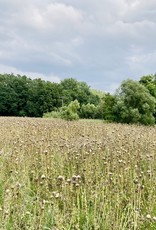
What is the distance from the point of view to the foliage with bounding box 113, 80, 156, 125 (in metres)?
21.0

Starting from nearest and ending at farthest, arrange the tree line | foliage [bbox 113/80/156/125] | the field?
the field → foliage [bbox 113/80/156/125] → the tree line

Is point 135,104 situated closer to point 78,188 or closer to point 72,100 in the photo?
point 78,188

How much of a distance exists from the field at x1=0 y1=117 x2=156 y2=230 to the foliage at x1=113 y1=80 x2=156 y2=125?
1247cm

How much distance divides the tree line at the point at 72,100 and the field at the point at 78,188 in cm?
1269

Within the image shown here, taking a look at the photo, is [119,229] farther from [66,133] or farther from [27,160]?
[66,133]

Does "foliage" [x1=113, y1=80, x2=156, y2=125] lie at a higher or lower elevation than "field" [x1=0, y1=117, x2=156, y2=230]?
higher

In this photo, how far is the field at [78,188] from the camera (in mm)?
3891

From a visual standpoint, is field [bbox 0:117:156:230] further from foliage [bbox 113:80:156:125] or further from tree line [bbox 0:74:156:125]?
tree line [bbox 0:74:156:125]

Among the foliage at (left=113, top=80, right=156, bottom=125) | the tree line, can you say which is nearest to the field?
the foliage at (left=113, top=80, right=156, bottom=125)

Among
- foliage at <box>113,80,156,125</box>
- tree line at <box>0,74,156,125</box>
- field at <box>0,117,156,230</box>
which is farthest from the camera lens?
tree line at <box>0,74,156,125</box>

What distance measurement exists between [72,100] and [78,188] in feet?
214

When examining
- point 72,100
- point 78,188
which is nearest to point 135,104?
point 78,188

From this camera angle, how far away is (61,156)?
7.24m

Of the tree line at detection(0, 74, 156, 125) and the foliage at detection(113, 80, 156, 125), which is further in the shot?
the tree line at detection(0, 74, 156, 125)
